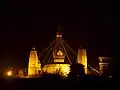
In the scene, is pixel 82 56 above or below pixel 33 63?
above

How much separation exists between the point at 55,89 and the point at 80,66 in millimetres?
23602

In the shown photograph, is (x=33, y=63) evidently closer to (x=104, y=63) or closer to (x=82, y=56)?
(x=82, y=56)

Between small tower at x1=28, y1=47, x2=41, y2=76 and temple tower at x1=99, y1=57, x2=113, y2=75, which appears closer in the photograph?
temple tower at x1=99, y1=57, x2=113, y2=75

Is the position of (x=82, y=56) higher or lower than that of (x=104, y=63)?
higher

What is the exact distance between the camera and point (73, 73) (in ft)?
158

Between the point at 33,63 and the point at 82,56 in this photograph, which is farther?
the point at 33,63

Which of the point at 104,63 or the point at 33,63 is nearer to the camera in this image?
the point at 104,63

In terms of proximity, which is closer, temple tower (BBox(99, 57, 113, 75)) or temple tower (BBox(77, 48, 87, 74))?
temple tower (BBox(99, 57, 113, 75))

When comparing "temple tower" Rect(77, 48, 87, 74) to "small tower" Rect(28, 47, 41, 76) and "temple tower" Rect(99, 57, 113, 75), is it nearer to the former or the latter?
"temple tower" Rect(99, 57, 113, 75)

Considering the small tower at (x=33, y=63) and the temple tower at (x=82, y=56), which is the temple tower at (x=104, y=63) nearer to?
the temple tower at (x=82, y=56)

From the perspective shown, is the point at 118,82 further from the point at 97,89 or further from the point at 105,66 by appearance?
the point at 105,66

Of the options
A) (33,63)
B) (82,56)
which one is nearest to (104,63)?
(82,56)

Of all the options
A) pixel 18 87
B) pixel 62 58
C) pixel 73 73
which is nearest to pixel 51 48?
pixel 62 58

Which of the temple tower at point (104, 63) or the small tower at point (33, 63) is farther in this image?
the small tower at point (33, 63)
